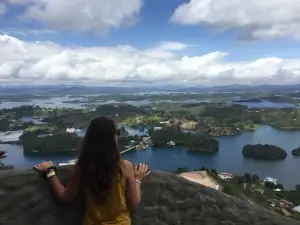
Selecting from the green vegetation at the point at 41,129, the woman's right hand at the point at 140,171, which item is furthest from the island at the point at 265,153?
the woman's right hand at the point at 140,171

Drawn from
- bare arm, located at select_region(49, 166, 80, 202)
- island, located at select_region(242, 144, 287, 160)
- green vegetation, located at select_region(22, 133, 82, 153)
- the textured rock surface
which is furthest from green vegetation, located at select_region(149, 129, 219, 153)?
bare arm, located at select_region(49, 166, 80, 202)

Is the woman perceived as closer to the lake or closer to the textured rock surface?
the textured rock surface

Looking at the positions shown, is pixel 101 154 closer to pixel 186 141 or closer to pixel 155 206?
pixel 155 206

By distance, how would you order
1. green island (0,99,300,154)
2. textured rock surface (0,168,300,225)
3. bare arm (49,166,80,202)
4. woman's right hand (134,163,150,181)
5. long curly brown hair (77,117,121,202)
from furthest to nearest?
green island (0,99,300,154)
textured rock surface (0,168,300,225)
woman's right hand (134,163,150,181)
bare arm (49,166,80,202)
long curly brown hair (77,117,121,202)

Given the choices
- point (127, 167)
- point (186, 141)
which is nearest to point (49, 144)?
point (186, 141)

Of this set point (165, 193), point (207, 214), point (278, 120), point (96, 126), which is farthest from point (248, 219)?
point (278, 120)
